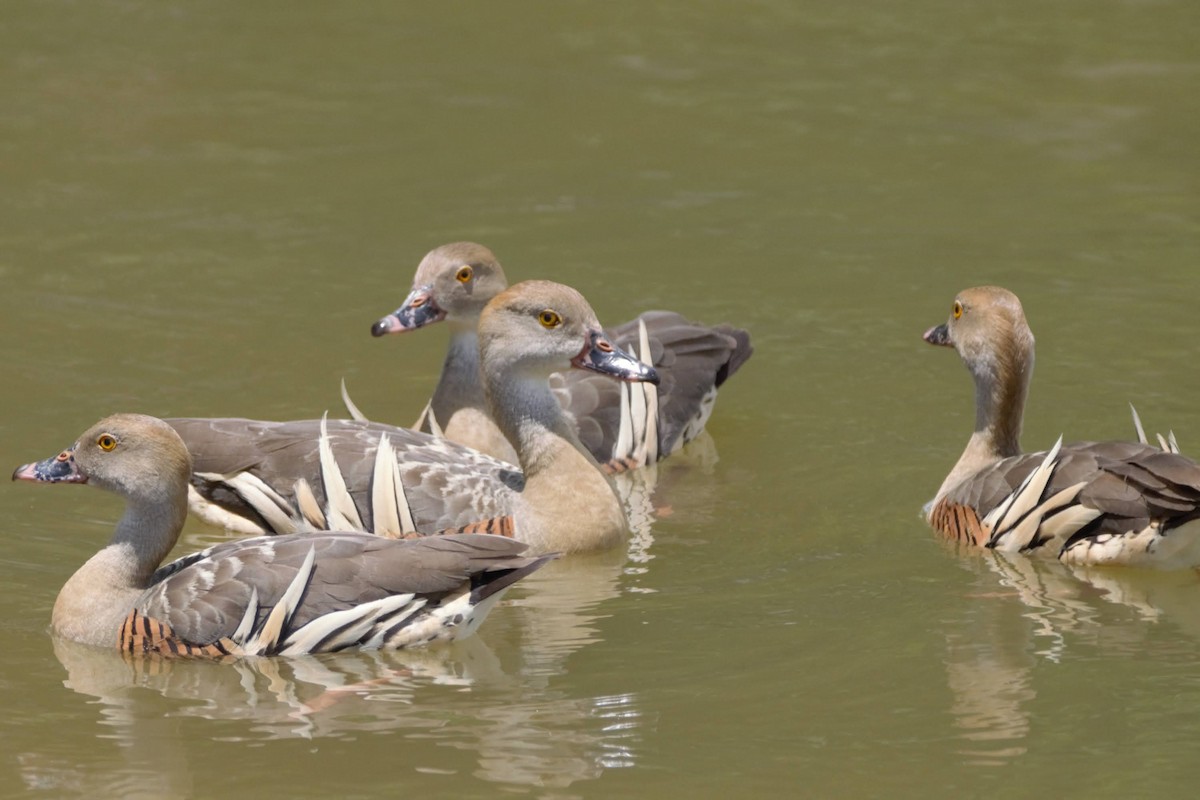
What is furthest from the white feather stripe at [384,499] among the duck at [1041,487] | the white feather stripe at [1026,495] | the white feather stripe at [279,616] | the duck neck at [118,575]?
the white feather stripe at [1026,495]

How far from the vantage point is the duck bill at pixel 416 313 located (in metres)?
12.8

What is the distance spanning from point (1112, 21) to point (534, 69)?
19.2 ft

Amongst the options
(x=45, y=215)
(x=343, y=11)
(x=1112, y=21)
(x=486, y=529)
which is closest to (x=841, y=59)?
(x=1112, y=21)

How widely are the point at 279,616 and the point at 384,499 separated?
1816mm

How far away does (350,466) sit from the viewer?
11.5m

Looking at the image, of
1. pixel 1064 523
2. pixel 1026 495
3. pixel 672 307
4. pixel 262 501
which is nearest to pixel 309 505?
pixel 262 501

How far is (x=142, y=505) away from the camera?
392 inches

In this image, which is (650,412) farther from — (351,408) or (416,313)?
(351,408)

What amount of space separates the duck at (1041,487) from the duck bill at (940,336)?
199 mm

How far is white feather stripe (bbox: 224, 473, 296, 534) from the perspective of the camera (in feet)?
37.7

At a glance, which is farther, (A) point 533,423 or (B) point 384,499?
(A) point 533,423

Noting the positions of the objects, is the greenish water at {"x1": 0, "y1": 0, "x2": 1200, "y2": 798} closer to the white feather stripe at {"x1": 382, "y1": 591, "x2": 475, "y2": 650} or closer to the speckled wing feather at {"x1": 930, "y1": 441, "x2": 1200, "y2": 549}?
the white feather stripe at {"x1": 382, "y1": 591, "x2": 475, "y2": 650}

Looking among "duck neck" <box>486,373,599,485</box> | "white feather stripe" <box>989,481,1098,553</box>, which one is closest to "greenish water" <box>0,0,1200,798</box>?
"white feather stripe" <box>989,481,1098,553</box>

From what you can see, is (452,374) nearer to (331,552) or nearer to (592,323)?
(592,323)
